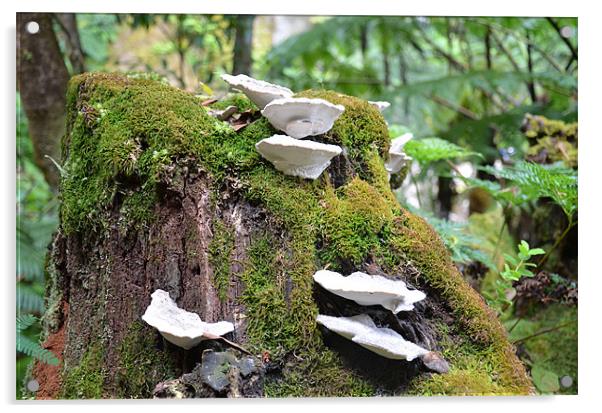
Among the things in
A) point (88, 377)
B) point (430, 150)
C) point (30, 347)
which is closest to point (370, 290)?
point (88, 377)

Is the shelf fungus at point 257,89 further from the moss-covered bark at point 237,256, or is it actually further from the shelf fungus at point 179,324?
the shelf fungus at point 179,324

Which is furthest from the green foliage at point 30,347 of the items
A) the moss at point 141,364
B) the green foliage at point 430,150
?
the green foliage at point 430,150

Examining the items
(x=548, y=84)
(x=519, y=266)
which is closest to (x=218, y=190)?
(x=519, y=266)

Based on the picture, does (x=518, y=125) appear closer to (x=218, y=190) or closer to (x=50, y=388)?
(x=218, y=190)

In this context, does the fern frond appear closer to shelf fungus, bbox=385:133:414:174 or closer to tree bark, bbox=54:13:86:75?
shelf fungus, bbox=385:133:414:174

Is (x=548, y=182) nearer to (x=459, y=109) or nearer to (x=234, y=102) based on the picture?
(x=234, y=102)
